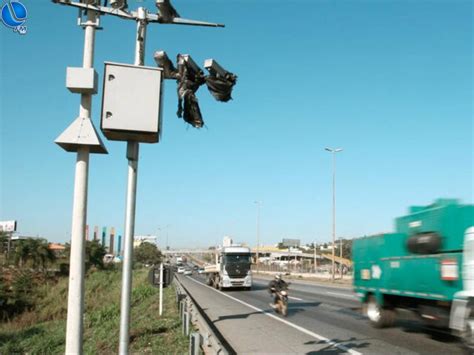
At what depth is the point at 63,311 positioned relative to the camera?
4094cm

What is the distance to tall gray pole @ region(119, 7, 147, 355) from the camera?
4402 millimetres

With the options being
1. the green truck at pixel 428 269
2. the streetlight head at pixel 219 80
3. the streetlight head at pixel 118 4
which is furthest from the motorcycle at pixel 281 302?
the streetlight head at pixel 118 4

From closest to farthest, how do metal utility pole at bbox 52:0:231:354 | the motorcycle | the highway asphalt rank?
metal utility pole at bbox 52:0:231:354, the highway asphalt, the motorcycle

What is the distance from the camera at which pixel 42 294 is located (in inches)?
1969

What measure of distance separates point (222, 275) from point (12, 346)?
63.7 ft

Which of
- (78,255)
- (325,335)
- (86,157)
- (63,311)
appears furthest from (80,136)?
(63,311)

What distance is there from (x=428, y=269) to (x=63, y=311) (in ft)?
120

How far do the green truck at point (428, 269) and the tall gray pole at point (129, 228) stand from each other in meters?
7.29

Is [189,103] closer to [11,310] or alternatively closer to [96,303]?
[96,303]

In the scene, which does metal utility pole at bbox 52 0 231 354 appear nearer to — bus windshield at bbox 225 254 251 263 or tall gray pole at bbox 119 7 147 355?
tall gray pole at bbox 119 7 147 355

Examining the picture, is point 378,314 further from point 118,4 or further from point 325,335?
point 118,4

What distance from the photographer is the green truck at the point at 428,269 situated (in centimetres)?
973

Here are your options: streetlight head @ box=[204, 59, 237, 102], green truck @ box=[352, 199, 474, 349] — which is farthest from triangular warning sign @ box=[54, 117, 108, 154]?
green truck @ box=[352, 199, 474, 349]

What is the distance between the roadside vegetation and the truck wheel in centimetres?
579
